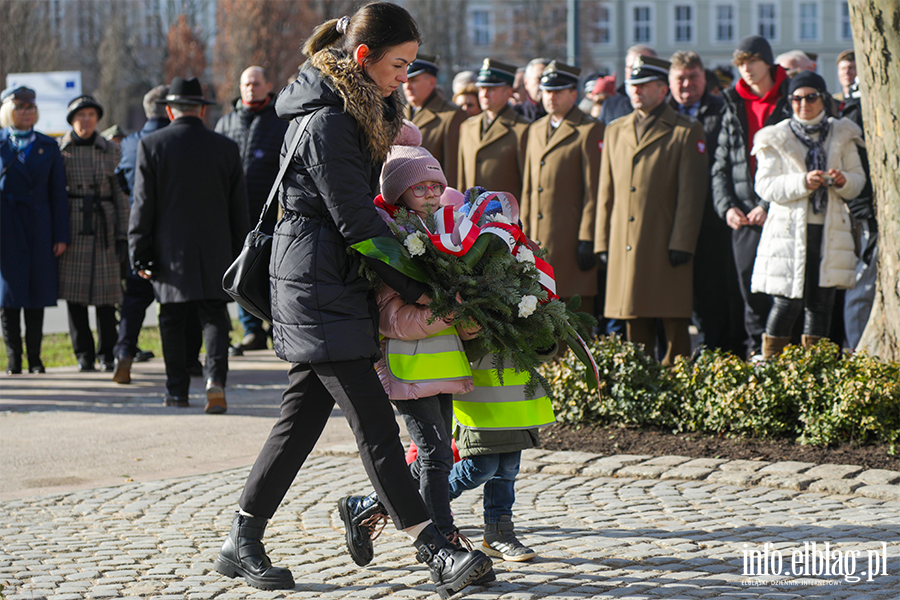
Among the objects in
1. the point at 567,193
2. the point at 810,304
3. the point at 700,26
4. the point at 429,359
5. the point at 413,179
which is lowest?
the point at 810,304

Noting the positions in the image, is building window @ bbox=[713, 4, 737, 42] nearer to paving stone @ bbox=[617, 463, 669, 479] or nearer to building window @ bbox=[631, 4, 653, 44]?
building window @ bbox=[631, 4, 653, 44]

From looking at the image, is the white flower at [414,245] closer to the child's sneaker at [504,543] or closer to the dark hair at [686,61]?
the child's sneaker at [504,543]

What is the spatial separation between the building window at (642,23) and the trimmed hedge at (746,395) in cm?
6612

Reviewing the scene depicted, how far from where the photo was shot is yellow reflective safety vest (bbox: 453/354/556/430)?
4285 millimetres

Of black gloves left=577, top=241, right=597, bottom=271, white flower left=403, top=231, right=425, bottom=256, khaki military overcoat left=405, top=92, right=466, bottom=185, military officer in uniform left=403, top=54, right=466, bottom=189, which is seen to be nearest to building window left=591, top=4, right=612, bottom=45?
military officer in uniform left=403, top=54, right=466, bottom=189

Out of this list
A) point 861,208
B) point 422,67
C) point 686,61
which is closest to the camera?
point 861,208

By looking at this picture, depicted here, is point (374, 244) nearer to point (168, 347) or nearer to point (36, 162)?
point (168, 347)

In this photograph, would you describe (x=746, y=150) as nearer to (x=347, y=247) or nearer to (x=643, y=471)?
(x=643, y=471)

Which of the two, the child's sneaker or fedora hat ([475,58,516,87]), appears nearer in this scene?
the child's sneaker

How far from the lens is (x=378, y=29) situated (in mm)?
3943

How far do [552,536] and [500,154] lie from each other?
490 cm

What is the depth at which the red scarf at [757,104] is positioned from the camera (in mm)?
8438

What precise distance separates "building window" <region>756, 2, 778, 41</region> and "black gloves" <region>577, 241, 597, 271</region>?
213 ft

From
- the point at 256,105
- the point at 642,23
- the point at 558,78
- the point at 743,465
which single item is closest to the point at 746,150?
the point at 558,78
